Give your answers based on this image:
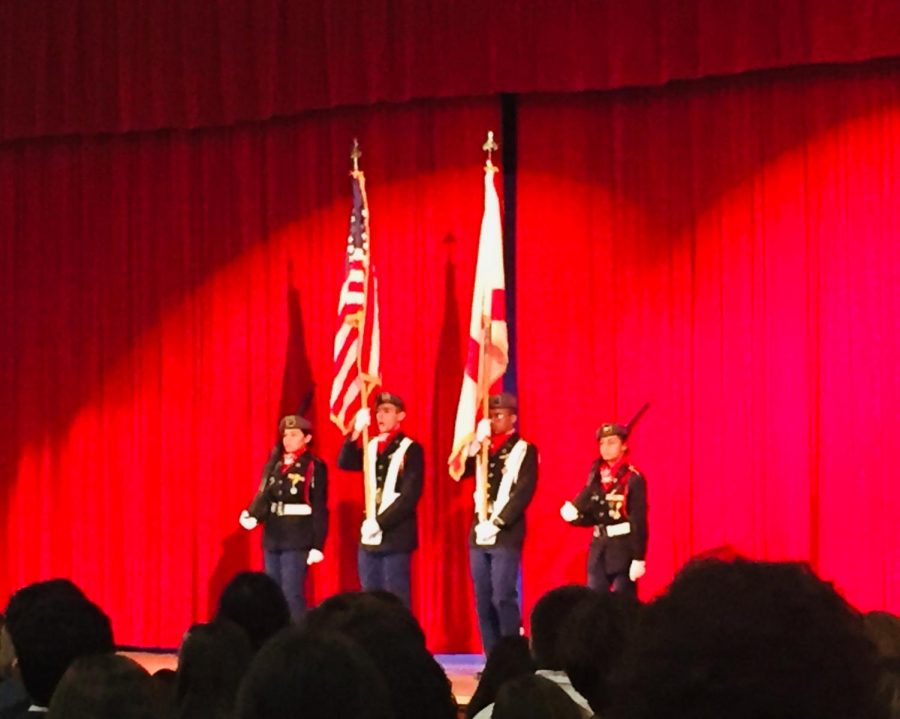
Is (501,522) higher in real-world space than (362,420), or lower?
lower

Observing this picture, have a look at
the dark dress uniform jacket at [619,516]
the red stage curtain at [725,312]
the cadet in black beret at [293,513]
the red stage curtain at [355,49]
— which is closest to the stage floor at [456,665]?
the red stage curtain at [725,312]

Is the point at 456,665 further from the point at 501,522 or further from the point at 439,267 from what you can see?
the point at 439,267

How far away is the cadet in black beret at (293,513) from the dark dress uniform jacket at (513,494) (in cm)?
104

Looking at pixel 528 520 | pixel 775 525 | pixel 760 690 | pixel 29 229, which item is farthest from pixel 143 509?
pixel 760 690

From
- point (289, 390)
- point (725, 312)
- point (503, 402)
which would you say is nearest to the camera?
point (503, 402)

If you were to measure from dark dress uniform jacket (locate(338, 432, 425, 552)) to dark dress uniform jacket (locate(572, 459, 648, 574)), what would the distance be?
107 centimetres

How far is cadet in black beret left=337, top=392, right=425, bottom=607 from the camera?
8.32m

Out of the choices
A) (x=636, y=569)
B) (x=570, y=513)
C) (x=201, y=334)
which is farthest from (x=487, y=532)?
(x=201, y=334)

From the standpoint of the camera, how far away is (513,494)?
803 cm

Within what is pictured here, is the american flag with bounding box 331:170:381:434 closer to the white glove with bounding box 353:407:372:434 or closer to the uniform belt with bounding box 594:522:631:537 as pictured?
the white glove with bounding box 353:407:372:434

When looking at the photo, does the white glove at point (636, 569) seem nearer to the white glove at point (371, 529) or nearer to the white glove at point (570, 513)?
the white glove at point (570, 513)

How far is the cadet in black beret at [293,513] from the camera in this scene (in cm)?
847

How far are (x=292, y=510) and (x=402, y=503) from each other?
0.75 metres

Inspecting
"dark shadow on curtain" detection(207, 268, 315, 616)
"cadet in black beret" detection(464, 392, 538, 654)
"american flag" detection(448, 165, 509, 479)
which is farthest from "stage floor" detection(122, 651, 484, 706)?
"american flag" detection(448, 165, 509, 479)
